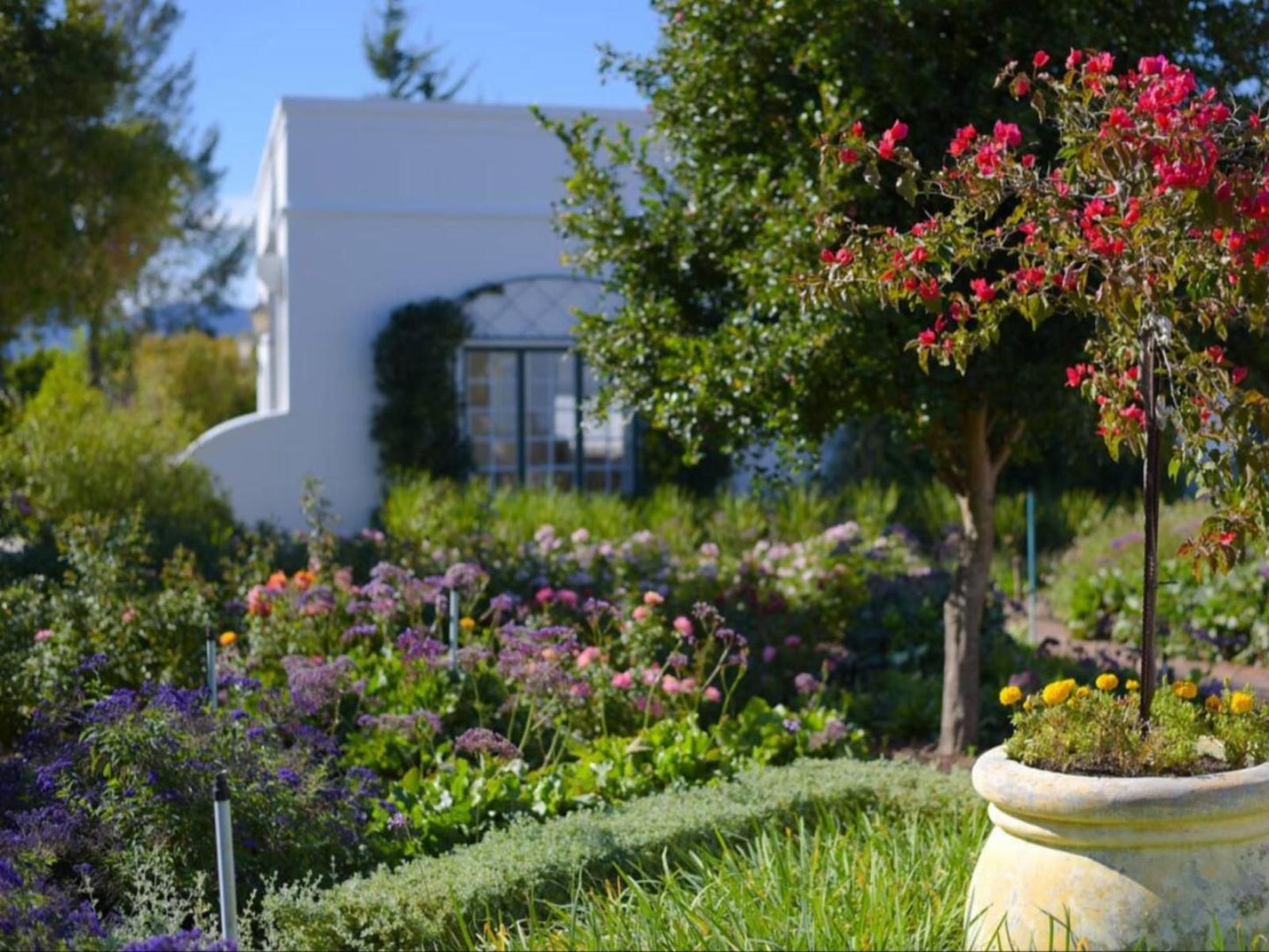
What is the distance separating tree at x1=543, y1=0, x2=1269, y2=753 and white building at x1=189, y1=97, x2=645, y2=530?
853 cm

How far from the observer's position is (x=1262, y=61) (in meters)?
6.45

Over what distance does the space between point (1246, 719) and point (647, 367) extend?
3.70 m

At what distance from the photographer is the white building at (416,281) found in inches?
603

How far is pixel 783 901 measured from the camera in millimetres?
3826

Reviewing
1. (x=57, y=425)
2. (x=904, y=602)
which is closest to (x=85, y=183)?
(x=57, y=425)

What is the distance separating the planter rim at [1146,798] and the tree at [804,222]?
8.30 ft

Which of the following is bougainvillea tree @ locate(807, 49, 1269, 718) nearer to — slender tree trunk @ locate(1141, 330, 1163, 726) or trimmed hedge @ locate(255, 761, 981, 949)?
slender tree trunk @ locate(1141, 330, 1163, 726)

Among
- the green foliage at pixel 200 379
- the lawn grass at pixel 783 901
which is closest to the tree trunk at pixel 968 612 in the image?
the lawn grass at pixel 783 901

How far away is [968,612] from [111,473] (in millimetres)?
6551

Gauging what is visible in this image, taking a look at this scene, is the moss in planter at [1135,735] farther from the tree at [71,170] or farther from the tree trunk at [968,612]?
the tree at [71,170]

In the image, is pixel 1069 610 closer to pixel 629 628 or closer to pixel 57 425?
pixel 629 628

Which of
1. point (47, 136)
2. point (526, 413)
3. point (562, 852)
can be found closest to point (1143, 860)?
point (562, 852)

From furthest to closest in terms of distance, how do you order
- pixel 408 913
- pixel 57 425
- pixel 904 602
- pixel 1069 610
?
pixel 1069 610, pixel 57 425, pixel 904 602, pixel 408 913

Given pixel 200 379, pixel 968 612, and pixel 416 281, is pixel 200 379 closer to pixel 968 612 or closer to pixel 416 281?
pixel 416 281
